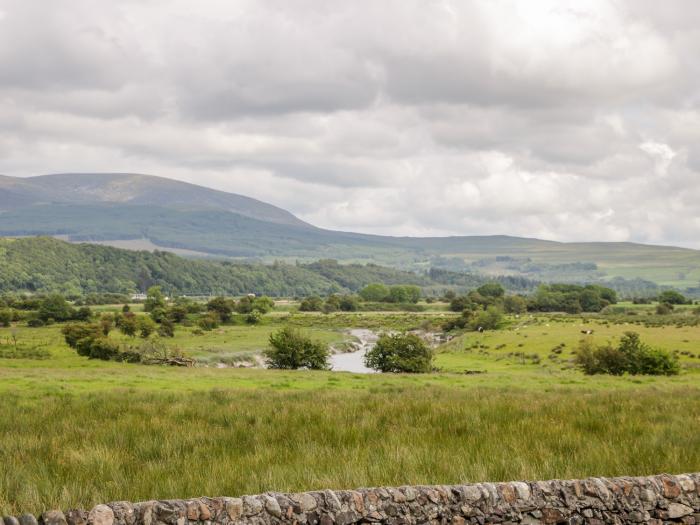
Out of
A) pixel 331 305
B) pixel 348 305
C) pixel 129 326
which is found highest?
pixel 129 326

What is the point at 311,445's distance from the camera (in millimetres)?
10992

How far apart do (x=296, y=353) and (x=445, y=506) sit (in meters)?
49.5

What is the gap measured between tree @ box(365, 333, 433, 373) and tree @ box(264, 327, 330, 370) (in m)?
6.50

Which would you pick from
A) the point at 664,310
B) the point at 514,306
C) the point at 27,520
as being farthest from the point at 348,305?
the point at 27,520

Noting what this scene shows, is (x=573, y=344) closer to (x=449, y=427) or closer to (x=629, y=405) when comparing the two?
(x=629, y=405)

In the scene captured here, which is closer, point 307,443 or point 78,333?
point 307,443

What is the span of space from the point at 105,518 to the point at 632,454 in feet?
25.5

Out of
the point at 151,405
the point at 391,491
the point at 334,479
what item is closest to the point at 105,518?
the point at 391,491

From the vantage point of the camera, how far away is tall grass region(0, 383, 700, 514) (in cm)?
853

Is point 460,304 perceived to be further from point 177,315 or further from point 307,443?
point 307,443

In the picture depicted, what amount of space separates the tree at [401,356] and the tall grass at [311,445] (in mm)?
40742

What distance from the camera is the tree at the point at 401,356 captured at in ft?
189

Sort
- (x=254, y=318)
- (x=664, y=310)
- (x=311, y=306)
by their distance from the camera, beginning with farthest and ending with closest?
(x=311, y=306) < (x=664, y=310) < (x=254, y=318)

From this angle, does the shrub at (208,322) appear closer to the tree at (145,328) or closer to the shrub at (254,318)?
the shrub at (254,318)
